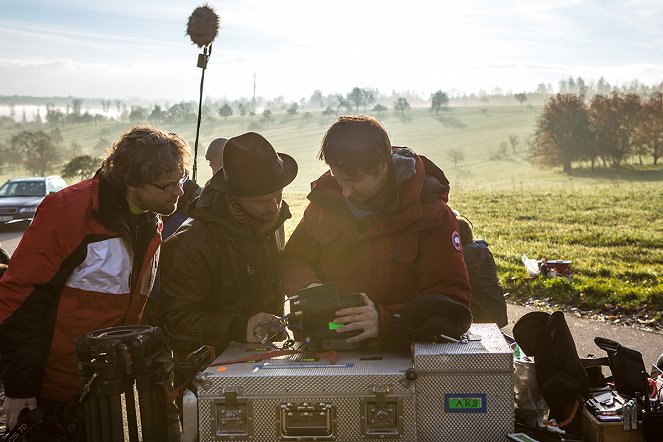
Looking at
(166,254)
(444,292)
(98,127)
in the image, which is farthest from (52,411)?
(98,127)

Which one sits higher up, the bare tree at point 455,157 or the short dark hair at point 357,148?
the short dark hair at point 357,148

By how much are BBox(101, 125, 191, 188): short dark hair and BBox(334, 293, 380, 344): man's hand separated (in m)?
1.14

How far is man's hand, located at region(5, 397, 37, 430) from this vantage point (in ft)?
11.6

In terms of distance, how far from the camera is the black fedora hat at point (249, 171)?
3.93 meters

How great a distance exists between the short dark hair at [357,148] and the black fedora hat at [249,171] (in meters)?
0.33

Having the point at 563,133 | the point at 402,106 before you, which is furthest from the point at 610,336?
the point at 402,106

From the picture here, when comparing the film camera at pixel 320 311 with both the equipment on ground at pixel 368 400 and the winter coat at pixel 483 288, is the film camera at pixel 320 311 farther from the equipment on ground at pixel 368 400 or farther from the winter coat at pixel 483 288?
the winter coat at pixel 483 288

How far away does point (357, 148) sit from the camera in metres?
3.73

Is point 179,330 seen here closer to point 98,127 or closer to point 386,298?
point 386,298

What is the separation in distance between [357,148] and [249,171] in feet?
1.99

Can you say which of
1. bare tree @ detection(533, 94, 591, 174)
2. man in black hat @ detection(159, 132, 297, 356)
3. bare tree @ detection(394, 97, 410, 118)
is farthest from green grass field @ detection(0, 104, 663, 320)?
bare tree @ detection(394, 97, 410, 118)

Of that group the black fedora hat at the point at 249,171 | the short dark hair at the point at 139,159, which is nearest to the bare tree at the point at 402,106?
the black fedora hat at the point at 249,171

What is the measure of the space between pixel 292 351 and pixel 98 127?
629 ft

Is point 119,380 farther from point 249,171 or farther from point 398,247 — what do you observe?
point 398,247
